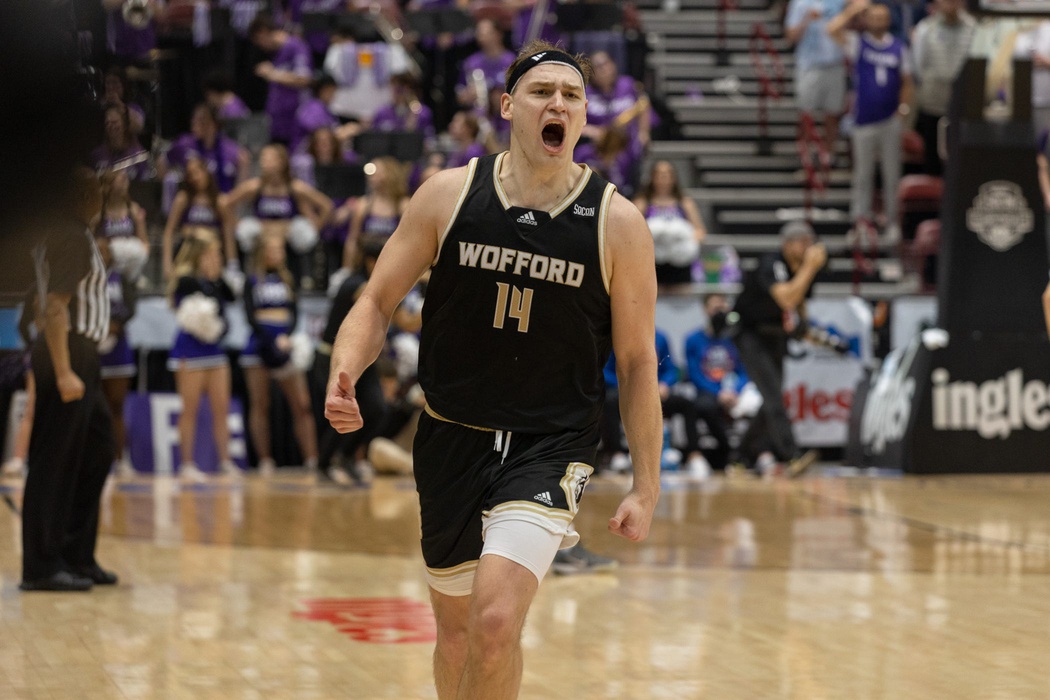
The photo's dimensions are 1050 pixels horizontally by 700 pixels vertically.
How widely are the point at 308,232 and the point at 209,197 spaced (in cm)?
105

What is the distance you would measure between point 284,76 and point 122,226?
8.30 m

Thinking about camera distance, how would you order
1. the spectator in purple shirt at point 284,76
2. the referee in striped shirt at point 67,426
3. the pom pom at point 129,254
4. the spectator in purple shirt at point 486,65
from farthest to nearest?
the spectator in purple shirt at point 284,76
the spectator in purple shirt at point 486,65
the pom pom at point 129,254
the referee in striped shirt at point 67,426

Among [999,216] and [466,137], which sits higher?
[466,137]

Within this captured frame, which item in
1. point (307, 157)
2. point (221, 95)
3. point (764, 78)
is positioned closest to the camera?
point (307, 157)

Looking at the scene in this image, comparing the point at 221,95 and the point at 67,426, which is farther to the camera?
the point at 221,95

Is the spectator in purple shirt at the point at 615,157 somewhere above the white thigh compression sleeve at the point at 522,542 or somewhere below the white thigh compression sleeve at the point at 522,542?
above

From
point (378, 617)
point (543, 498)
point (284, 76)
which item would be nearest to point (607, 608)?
point (378, 617)

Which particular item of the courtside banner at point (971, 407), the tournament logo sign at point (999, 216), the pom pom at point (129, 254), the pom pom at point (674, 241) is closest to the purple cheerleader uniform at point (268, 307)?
the pom pom at point (129, 254)

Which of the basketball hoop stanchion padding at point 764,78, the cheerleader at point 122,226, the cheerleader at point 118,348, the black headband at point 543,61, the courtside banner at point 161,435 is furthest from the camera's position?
the basketball hoop stanchion padding at point 764,78

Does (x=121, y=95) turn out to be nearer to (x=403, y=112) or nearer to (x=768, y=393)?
(x=768, y=393)

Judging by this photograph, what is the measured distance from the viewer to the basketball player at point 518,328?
15.0 ft

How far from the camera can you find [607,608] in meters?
7.80

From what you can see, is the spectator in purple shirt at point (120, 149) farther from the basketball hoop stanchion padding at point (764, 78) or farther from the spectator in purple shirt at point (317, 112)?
the basketball hoop stanchion padding at point (764, 78)

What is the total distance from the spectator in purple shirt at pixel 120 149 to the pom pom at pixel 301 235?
1018cm
